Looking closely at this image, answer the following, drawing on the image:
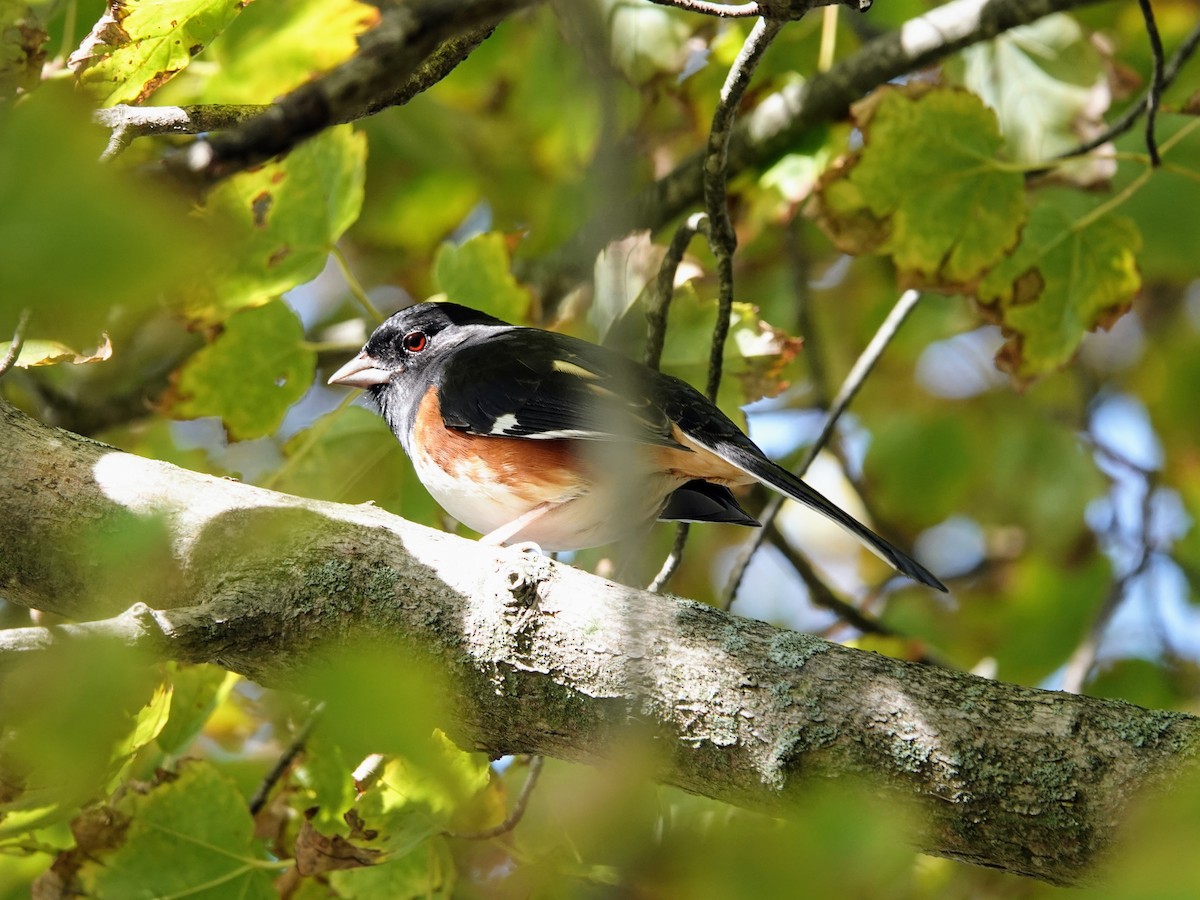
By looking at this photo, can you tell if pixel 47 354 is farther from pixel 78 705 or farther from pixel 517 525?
pixel 78 705

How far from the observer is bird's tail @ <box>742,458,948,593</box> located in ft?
7.42

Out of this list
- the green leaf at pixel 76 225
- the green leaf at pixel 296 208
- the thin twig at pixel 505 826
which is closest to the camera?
the green leaf at pixel 76 225

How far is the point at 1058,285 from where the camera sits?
101 inches

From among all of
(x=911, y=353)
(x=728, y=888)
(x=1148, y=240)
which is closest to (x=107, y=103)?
(x=728, y=888)

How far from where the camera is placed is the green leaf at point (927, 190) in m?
2.40

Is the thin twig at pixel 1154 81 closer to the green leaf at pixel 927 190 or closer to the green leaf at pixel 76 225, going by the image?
the green leaf at pixel 927 190

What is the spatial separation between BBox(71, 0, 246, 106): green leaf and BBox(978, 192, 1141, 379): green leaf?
1688mm

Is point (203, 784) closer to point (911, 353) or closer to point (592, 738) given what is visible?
point (592, 738)

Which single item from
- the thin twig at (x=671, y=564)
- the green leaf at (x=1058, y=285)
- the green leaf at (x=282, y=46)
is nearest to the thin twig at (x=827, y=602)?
the thin twig at (x=671, y=564)

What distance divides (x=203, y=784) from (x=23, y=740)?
4.61 feet

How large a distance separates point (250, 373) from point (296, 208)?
37 cm

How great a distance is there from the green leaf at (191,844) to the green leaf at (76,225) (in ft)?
5.52

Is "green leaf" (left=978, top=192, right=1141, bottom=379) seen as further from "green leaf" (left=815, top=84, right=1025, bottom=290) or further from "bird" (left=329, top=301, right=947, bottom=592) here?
"bird" (left=329, top=301, right=947, bottom=592)

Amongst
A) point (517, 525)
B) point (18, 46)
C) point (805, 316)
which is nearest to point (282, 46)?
point (18, 46)
